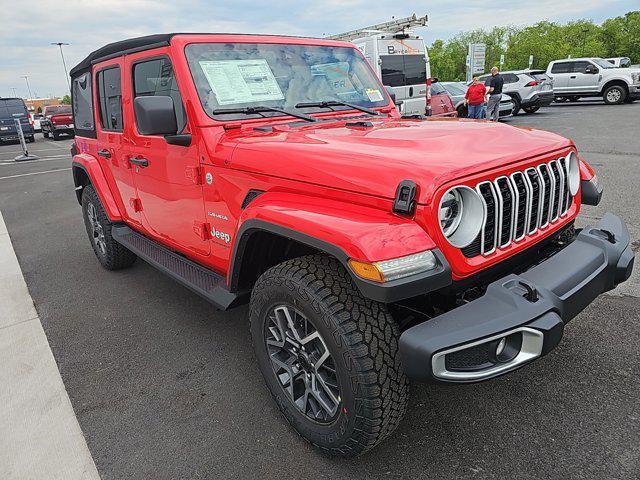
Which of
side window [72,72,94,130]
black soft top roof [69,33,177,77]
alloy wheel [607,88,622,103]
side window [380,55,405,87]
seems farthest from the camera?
alloy wheel [607,88,622,103]

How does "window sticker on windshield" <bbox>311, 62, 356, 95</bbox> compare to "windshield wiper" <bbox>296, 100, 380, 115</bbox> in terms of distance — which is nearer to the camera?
"windshield wiper" <bbox>296, 100, 380, 115</bbox>

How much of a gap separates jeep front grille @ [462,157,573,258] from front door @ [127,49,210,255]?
162 cm

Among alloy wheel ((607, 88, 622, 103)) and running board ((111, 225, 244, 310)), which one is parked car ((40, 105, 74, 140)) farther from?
alloy wheel ((607, 88, 622, 103))

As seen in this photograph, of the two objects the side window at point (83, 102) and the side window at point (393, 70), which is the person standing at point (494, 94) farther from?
the side window at point (83, 102)

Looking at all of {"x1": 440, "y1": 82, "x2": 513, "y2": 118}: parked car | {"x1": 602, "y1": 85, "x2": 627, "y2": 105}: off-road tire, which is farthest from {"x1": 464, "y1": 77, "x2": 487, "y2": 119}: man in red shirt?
{"x1": 602, "y1": 85, "x2": 627, "y2": 105}: off-road tire

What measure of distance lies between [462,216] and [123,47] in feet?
9.26

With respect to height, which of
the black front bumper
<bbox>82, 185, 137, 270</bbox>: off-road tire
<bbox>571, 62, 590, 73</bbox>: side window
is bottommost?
<bbox>82, 185, 137, 270</bbox>: off-road tire

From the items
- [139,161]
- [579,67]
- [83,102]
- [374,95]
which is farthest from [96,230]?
[579,67]

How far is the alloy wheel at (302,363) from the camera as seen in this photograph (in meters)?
2.04

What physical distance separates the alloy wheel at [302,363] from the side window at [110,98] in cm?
236

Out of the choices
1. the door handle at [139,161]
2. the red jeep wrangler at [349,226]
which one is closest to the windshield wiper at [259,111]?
the red jeep wrangler at [349,226]

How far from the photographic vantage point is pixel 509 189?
77.8 inches

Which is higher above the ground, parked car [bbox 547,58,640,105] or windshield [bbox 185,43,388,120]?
windshield [bbox 185,43,388,120]

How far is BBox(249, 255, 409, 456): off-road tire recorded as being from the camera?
70.0 inches
